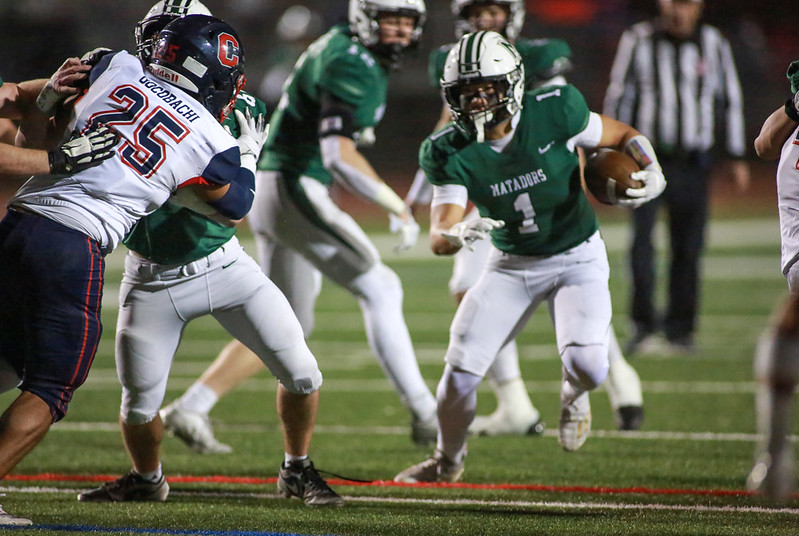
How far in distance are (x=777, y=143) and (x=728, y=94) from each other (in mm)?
4154

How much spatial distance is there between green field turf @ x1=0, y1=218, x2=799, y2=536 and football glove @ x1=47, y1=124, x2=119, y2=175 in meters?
1.00

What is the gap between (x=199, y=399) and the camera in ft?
15.3

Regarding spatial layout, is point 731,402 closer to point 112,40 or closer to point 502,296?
point 502,296

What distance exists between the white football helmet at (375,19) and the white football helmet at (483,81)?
3.65ft

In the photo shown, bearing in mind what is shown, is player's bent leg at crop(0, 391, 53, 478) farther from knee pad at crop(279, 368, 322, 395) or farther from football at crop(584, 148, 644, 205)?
football at crop(584, 148, 644, 205)

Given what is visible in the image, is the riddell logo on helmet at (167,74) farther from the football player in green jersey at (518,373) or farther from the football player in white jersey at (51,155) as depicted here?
the football player in green jersey at (518,373)

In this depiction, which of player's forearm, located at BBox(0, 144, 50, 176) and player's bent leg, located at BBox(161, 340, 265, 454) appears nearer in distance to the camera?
player's forearm, located at BBox(0, 144, 50, 176)

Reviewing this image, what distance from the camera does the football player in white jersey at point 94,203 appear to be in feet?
9.80

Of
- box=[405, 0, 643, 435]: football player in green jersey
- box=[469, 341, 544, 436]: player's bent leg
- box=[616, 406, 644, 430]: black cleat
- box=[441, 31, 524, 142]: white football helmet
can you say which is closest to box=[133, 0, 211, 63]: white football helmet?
box=[441, 31, 524, 142]: white football helmet

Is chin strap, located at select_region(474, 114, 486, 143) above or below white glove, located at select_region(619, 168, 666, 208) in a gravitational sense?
above

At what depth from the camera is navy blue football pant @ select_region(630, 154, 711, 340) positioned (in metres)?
7.28

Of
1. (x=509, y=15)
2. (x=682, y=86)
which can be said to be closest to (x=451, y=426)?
(x=509, y=15)

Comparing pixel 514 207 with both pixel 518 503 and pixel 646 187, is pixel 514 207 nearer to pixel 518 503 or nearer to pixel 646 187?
pixel 646 187

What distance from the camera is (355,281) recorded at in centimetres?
478
